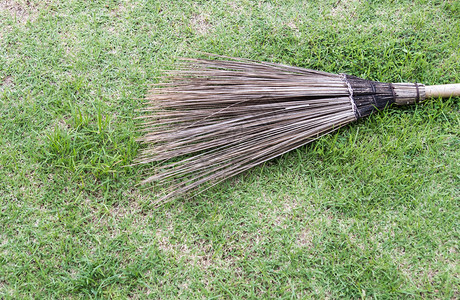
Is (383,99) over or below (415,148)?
over

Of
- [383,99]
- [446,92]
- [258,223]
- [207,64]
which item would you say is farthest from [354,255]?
[207,64]

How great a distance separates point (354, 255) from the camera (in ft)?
7.25

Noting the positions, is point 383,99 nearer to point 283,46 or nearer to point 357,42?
point 357,42

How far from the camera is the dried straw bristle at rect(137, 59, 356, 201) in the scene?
239cm

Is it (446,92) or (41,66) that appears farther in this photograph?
(41,66)

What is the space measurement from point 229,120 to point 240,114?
79 millimetres

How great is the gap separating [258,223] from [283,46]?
51.2 inches

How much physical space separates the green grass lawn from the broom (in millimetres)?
101

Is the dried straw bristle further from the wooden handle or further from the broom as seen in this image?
the wooden handle

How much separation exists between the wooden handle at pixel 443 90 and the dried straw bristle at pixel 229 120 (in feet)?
1.80

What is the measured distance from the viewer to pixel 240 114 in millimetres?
2449

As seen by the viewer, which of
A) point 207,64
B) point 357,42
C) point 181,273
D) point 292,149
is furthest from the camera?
point 357,42

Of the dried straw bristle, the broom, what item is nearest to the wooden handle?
the broom

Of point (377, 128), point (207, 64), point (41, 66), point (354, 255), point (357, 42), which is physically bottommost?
point (354, 255)
